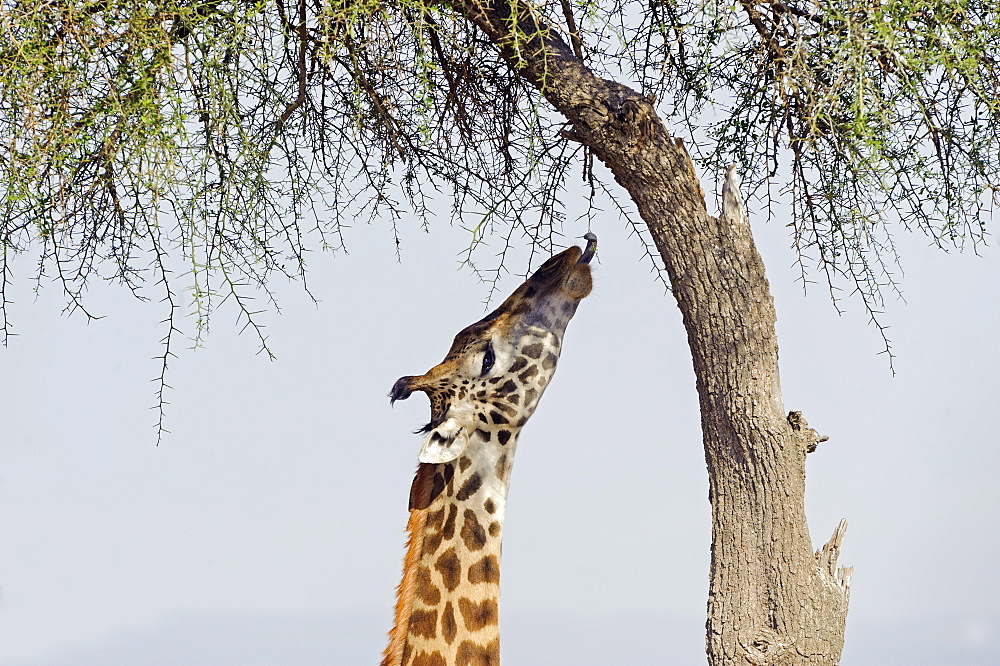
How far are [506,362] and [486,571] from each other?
532 mm

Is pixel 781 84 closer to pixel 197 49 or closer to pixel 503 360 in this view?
pixel 503 360

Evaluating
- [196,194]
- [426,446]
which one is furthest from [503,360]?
[196,194]

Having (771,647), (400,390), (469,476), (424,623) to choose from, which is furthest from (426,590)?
(771,647)

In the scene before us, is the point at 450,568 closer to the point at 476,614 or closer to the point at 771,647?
the point at 476,614

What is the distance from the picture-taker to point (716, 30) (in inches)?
141

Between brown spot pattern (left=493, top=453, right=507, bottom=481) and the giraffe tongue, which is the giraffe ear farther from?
the giraffe tongue

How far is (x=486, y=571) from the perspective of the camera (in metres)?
2.78

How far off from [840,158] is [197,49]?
2103 millimetres

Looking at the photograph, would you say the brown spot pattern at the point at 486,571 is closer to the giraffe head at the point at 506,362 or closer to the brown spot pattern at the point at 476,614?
the brown spot pattern at the point at 476,614

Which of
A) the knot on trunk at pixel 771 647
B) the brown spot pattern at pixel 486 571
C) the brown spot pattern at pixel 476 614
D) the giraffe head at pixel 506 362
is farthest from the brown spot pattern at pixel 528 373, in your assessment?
the knot on trunk at pixel 771 647

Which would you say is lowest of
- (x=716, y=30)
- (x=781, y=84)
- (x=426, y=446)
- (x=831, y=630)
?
(x=831, y=630)

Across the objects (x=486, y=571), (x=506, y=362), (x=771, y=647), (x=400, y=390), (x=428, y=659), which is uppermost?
(x=506, y=362)

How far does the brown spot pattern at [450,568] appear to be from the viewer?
9.07 feet

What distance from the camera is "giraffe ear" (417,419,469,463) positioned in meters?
2.64
